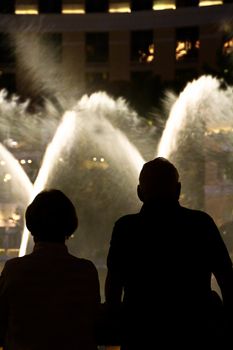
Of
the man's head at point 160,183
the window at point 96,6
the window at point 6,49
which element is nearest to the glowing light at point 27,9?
the window at point 6,49

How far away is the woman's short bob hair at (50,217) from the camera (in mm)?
3008

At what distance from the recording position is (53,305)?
9.72ft

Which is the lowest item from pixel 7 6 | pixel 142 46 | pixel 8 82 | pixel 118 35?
pixel 8 82

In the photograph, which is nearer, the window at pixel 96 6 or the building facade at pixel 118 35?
the building facade at pixel 118 35

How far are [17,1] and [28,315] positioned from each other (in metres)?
47.5

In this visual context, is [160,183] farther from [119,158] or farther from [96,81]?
[96,81]

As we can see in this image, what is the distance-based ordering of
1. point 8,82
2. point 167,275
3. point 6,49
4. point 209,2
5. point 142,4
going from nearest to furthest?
point 167,275 → point 209,2 → point 8,82 → point 142,4 → point 6,49

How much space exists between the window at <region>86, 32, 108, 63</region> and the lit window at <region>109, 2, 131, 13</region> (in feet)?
5.49

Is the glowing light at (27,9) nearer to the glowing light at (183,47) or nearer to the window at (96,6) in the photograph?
the window at (96,6)

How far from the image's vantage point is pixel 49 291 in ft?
9.72

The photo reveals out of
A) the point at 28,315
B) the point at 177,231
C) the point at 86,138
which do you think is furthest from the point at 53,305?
the point at 86,138

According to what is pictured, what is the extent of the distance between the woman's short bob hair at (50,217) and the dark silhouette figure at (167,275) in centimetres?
46

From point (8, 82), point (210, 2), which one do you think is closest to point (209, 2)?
point (210, 2)

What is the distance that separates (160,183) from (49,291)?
31.1 inches
